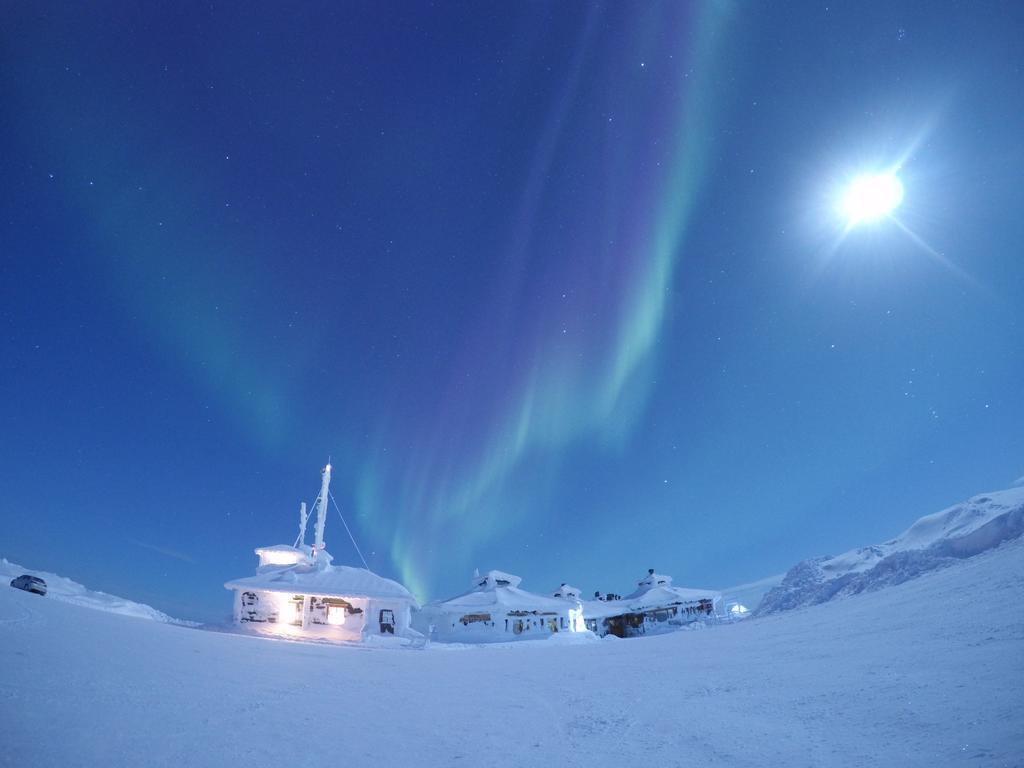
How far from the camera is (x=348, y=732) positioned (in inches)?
221

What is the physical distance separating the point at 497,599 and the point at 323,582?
55.8 ft

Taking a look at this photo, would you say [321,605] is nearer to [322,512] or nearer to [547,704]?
[322,512]

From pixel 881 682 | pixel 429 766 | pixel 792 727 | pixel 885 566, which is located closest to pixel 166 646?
pixel 429 766

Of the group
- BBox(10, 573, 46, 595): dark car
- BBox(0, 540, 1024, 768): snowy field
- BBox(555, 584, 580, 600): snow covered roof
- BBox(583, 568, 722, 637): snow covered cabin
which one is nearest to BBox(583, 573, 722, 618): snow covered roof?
BBox(583, 568, 722, 637): snow covered cabin

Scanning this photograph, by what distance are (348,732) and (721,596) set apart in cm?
7432

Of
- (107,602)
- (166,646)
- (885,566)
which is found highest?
(107,602)

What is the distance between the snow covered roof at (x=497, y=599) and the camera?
45562 mm

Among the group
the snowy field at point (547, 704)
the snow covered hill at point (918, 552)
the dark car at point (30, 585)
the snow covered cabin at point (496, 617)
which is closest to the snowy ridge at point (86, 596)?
the dark car at point (30, 585)

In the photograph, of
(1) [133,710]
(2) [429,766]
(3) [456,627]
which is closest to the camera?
(2) [429,766]

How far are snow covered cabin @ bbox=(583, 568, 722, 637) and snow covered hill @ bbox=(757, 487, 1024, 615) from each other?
34227mm

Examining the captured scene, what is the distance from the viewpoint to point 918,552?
17172 mm

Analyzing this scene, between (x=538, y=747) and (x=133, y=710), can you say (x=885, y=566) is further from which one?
(x=133, y=710)

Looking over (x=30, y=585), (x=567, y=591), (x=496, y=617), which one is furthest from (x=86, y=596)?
(x=567, y=591)

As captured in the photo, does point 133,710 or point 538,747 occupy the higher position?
point 133,710
